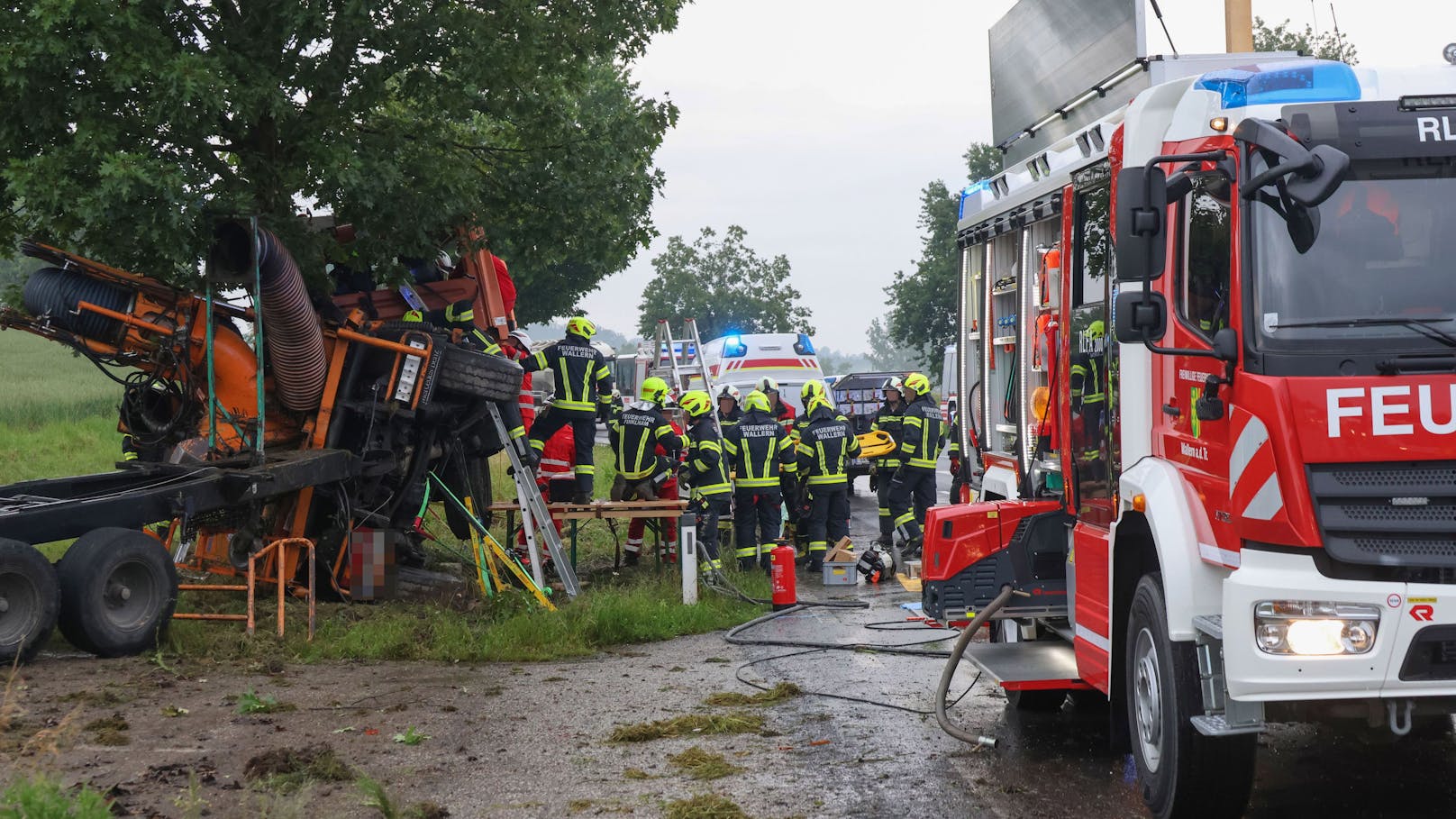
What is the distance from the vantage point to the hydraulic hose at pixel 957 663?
22.9ft

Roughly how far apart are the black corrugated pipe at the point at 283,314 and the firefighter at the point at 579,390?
3.06 m

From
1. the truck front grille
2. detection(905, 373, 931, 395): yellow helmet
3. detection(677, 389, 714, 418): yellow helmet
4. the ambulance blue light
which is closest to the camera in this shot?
the truck front grille

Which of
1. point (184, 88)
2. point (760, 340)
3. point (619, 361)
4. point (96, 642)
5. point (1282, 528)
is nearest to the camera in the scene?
point (1282, 528)

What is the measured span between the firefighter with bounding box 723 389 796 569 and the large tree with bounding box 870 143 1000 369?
3963cm

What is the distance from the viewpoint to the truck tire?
453 inches

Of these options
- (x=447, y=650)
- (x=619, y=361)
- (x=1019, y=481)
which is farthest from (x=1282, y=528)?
(x=619, y=361)

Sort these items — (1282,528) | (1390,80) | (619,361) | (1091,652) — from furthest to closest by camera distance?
(619,361), (1091,652), (1390,80), (1282,528)

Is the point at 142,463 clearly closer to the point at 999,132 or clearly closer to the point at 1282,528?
the point at 999,132

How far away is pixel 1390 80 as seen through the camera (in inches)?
207

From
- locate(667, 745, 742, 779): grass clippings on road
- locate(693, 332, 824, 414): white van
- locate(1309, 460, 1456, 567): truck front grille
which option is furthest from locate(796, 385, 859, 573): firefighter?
locate(1309, 460, 1456, 567): truck front grille

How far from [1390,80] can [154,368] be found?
28.5ft

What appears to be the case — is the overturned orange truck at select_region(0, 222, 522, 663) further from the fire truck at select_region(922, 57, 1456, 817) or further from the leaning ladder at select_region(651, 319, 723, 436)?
the fire truck at select_region(922, 57, 1456, 817)

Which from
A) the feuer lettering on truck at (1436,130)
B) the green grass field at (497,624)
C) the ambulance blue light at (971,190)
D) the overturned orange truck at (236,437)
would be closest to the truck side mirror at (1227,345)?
the feuer lettering on truck at (1436,130)

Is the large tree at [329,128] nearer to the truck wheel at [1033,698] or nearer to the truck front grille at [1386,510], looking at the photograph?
the truck wheel at [1033,698]
